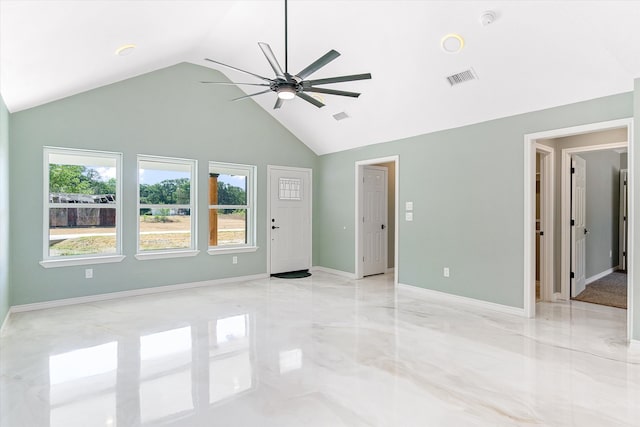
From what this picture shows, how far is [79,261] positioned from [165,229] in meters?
1.23

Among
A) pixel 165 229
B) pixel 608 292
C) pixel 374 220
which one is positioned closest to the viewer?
pixel 608 292

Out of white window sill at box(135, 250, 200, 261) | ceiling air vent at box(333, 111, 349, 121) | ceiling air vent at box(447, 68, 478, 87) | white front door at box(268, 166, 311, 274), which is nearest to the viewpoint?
ceiling air vent at box(447, 68, 478, 87)

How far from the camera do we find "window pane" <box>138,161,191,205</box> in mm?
5402

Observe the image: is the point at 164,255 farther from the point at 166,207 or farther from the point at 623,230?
the point at 623,230

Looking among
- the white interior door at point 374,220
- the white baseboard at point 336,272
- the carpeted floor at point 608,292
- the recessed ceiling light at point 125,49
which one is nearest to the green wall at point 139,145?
the white baseboard at point 336,272

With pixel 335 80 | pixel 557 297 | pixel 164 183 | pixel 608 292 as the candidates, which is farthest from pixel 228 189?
pixel 608 292

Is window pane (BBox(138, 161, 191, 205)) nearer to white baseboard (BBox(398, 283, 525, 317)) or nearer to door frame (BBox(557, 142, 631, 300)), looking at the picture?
white baseboard (BBox(398, 283, 525, 317))

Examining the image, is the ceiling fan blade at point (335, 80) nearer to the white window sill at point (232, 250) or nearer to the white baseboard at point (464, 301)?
the white baseboard at point (464, 301)

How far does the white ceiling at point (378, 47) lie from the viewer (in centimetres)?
283

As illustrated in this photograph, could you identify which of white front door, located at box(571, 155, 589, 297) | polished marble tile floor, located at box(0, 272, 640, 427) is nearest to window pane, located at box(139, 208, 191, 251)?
polished marble tile floor, located at box(0, 272, 640, 427)

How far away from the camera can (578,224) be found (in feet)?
17.0

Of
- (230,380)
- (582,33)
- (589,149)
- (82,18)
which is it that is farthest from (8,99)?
(589,149)

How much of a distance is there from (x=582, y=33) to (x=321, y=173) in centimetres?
492

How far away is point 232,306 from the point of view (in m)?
4.68
